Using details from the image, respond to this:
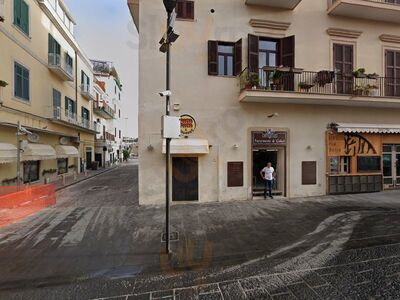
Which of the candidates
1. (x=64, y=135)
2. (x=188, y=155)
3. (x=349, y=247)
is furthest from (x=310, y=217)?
(x=64, y=135)

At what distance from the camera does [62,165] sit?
21109 mm

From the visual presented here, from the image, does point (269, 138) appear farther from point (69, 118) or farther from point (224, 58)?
point (69, 118)

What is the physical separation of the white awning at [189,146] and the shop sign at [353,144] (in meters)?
5.86

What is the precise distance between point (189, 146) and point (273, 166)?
14.2 feet

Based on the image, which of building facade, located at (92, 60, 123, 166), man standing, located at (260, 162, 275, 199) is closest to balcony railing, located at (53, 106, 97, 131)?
building facade, located at (92, 60, 123, 166)

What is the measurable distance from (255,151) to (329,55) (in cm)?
538

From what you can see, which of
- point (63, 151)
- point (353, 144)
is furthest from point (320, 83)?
point (63, 151)

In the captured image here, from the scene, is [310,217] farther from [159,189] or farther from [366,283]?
[159,189]

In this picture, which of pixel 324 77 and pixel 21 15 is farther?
pixel 21 15

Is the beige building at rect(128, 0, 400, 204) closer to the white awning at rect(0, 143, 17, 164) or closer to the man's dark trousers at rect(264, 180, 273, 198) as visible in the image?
→ the man's dark trousers at rect(264, 180, 273, 198)

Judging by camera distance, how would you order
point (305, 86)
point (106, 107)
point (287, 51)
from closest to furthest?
1. point (305, 86)
2. point (287, 51)
3. point (106, 107)

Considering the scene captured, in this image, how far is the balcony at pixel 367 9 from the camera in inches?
425

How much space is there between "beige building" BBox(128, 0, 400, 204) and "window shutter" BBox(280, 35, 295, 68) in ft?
0.17

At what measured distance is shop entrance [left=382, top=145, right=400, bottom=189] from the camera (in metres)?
12.5
